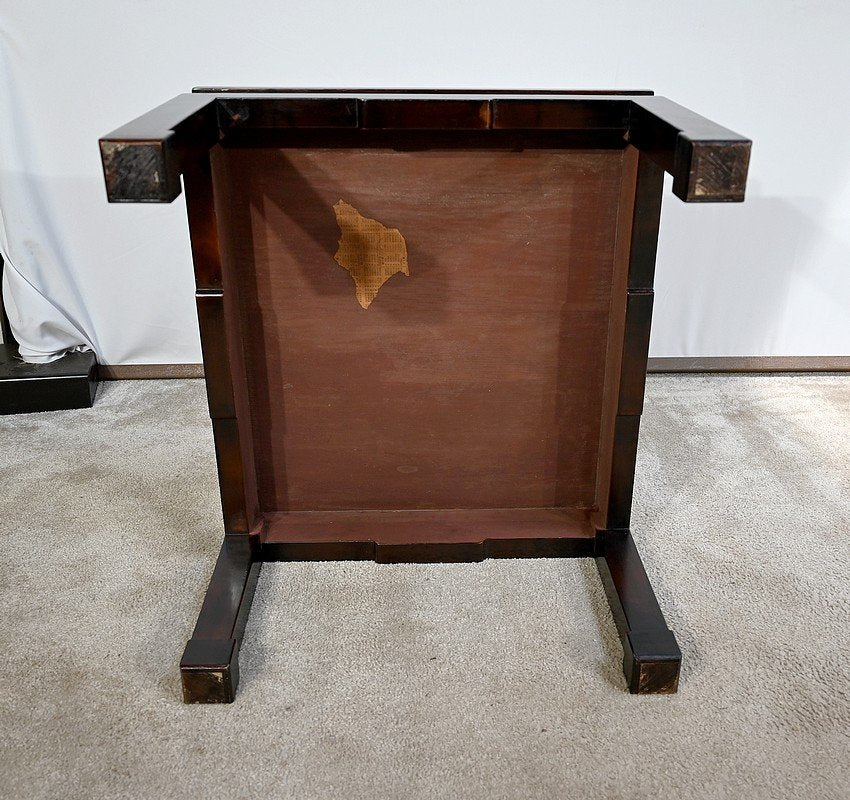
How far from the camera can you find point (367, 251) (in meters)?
1.53

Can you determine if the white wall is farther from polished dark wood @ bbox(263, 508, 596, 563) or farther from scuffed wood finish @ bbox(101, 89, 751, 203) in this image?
polished dark wood @ bbox(263, 508, 596, 563)

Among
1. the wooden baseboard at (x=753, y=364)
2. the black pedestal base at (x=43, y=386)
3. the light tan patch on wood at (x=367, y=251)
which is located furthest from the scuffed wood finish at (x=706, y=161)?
the black pedestal base at (x=43, y=386)

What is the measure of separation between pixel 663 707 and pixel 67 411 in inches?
71.5

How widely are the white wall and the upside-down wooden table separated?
0.93 meters

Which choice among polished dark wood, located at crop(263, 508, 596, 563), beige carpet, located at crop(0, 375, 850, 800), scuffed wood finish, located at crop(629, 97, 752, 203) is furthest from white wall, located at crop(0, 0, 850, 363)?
scuffed wood finish, located at crop(629, 97, 752, 203)

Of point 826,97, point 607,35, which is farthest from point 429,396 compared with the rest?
point 826,97

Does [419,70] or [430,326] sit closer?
[430,326]

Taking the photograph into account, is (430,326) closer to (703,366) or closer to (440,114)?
(440,114)

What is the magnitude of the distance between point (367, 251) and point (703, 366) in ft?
A: 5.09

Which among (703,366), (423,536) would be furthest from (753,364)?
(423,536)

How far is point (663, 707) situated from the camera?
1384 mm

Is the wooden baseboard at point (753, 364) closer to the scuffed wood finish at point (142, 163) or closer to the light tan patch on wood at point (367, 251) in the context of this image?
the light tan patch on wood at point (367, 251)

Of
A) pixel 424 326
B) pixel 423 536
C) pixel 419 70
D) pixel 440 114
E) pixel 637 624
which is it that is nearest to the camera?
pixel 440 114

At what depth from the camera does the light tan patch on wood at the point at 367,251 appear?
1.50m
